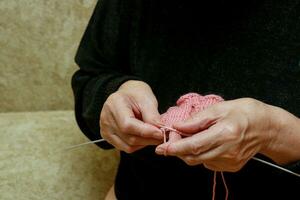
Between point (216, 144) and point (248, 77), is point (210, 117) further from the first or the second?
point (248, 77)

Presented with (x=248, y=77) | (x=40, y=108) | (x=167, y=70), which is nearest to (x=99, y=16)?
(x=167, y=70)

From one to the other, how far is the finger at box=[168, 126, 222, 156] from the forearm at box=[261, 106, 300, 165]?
0.10 m

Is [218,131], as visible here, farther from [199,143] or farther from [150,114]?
[150,114]

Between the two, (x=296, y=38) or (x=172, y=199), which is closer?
(x=296, y=38)

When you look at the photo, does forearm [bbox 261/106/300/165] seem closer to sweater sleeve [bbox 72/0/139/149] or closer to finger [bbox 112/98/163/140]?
finger [bbox 112/98/163/140]

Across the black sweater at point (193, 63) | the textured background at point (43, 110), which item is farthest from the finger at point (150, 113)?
the textured background at point (43, 110)

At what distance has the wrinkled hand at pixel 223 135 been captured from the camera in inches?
23.9

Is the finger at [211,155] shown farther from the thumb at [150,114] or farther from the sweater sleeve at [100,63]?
the sweater sleeve at [100,63]

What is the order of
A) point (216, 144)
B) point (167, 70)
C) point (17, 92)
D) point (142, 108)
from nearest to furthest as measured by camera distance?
point (216, 144)
point (142, 108)
point (167, 70)
point (17, 92)

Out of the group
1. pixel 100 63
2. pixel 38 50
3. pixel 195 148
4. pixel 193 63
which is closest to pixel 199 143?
pixel 195 148

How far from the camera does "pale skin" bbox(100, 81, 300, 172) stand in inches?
24.1

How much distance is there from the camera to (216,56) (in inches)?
30.5

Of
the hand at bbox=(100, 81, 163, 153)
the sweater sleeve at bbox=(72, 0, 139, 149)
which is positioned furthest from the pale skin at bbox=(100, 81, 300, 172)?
the sweater sleeve at bbox=(72, 0, 139, 149)

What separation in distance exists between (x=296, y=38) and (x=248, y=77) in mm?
101
